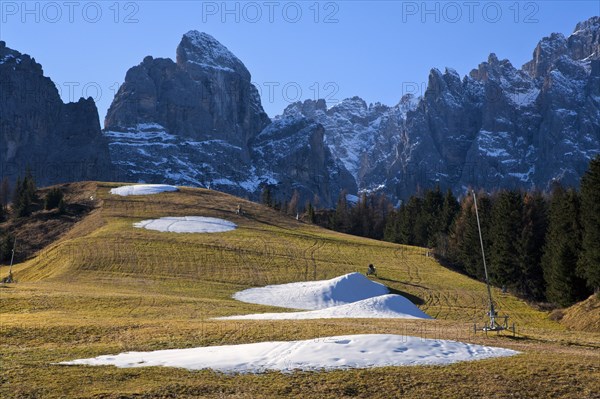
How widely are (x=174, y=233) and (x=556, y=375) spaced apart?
66.8m

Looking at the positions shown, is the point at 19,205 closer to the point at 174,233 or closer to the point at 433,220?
the point at 174,233

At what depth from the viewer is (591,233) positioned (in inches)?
2036

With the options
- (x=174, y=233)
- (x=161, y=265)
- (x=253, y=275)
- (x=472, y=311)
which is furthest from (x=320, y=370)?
(x=174, y=233)

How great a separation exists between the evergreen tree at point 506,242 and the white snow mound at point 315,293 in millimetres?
17769

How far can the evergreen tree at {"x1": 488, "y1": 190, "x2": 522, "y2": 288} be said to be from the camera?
7056 cm

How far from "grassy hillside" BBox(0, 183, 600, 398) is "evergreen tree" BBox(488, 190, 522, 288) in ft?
11.9

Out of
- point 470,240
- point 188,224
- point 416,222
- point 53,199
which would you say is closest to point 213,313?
point 470,240

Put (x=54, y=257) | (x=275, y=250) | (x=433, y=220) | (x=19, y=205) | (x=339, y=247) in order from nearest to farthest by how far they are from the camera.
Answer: (x=54, y=257) < (x=275, y=250) < (x=339, y=247) < (x=19, y=205) < (x=433, y=220)

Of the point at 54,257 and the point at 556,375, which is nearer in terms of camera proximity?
the point at 556,375

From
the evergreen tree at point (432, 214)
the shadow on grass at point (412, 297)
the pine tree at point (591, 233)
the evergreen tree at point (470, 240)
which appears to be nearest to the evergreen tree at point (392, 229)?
the evergreen tree at point (432, 214)

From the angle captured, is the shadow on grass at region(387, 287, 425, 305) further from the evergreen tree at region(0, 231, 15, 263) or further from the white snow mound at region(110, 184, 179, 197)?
the white snow mound at region(110, 184, 179, 197)

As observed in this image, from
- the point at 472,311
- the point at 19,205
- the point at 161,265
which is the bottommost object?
the point at 472,311

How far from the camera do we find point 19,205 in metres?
102

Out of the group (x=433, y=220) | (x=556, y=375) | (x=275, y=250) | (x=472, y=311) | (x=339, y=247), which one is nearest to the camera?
(x=556, y=375)
